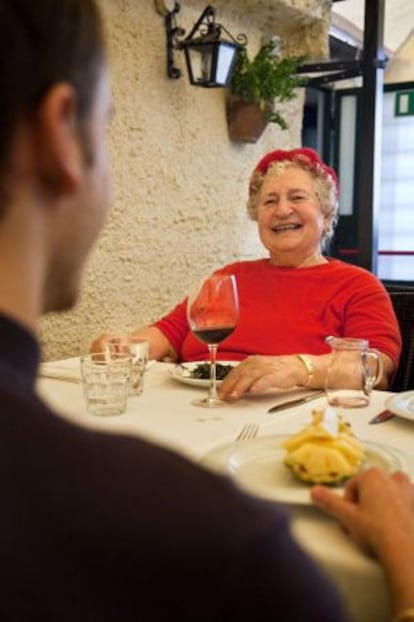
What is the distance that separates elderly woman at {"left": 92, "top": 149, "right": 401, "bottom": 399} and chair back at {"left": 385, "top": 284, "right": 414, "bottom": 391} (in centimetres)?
23

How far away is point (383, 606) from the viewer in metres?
0.67

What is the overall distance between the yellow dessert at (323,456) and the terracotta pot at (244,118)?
2254 millimetres

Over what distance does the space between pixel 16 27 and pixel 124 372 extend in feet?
3.03

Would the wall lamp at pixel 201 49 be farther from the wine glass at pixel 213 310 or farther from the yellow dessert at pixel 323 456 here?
the yellow dessert at pixel 323 456

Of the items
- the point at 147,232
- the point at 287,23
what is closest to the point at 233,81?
the point at 287,23

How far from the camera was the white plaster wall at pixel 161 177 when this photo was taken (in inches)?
91.6

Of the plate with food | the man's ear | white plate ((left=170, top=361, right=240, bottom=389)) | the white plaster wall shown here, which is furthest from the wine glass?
the man's ear

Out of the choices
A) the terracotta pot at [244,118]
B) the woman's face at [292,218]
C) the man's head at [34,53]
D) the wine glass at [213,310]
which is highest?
the terracotta pot at [244,118]

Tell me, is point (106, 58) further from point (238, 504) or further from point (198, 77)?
point (198, 77)

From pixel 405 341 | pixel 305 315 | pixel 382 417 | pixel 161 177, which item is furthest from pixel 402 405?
pixel 161 177

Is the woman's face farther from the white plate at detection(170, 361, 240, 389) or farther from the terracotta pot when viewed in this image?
the terracotta pot

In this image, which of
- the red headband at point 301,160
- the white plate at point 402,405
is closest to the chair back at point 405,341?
the red headband at point 301,160

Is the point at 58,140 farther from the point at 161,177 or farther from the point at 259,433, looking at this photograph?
the point at 161,177

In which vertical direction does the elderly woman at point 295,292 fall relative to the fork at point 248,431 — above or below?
above
